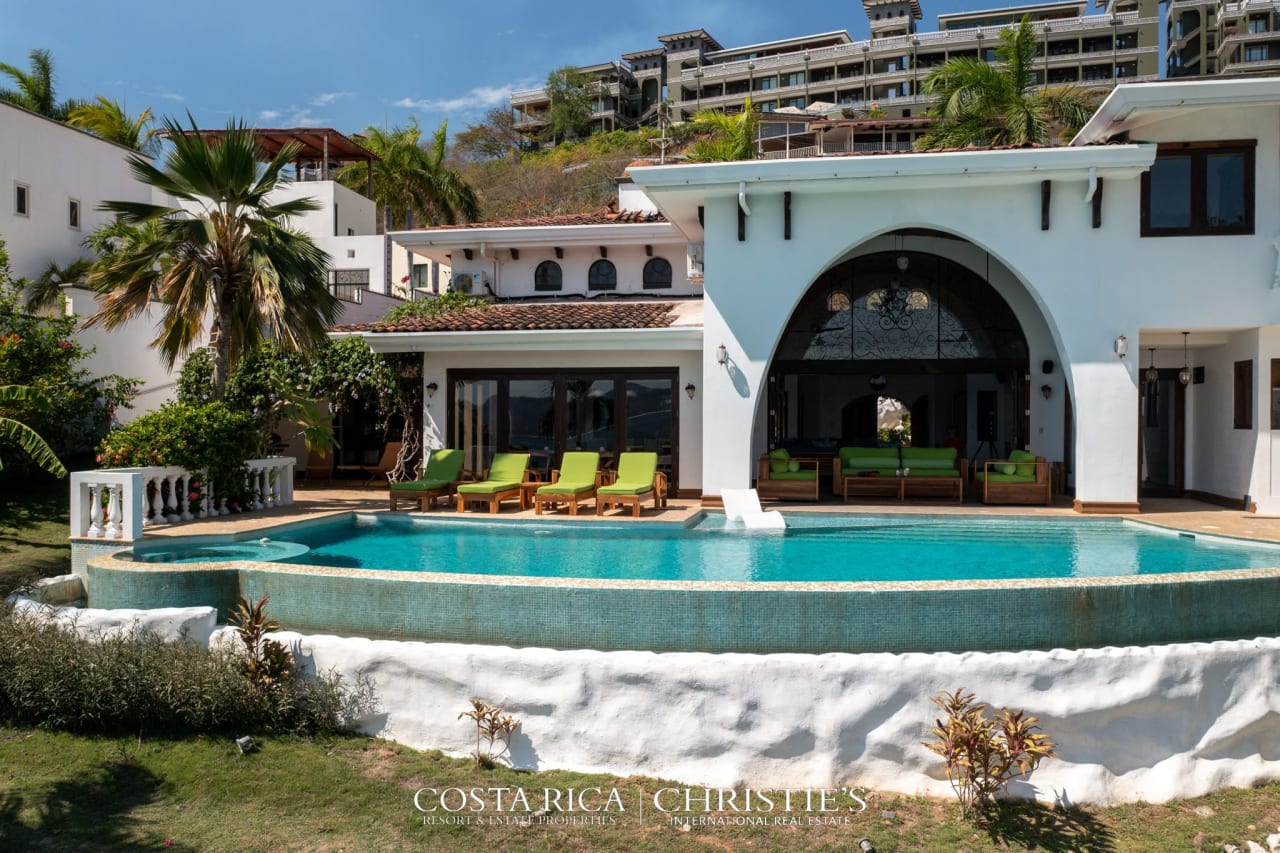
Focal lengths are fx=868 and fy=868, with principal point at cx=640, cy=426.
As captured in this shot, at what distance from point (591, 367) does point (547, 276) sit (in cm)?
515

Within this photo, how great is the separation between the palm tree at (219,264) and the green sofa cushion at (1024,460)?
12074 millimetres

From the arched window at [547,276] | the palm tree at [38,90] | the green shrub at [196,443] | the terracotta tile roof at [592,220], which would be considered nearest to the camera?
the green shrub at [196,443]

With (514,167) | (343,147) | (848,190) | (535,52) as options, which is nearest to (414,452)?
(848,190)

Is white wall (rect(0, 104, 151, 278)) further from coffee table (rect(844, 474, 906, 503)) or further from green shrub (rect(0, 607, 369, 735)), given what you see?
coffee table (rect(844, 474, 906, 503))

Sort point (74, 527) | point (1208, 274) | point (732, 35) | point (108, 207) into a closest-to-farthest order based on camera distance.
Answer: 1. point (74, 527)
2. point (108, 207)
3. point (1208, 274)
4. point (732, 35)

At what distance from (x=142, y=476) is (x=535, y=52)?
9674 centimetres

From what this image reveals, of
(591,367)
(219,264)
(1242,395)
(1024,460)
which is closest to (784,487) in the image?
(591,367)

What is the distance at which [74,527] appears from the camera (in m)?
10.6

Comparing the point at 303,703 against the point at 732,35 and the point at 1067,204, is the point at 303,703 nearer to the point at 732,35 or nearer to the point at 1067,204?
the point at 1067,204

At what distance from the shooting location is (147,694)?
7246 mm

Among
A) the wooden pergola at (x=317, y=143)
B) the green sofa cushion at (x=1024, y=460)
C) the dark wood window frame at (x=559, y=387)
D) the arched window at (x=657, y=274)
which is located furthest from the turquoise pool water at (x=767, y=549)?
the wooden pergola at (x=317, y=143)

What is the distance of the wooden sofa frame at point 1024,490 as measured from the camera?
587 inches

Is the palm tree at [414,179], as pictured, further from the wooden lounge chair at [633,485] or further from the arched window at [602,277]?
the wooden lounge chair at [633,485]

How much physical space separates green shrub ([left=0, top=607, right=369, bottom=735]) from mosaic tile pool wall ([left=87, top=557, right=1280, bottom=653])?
0.87m
